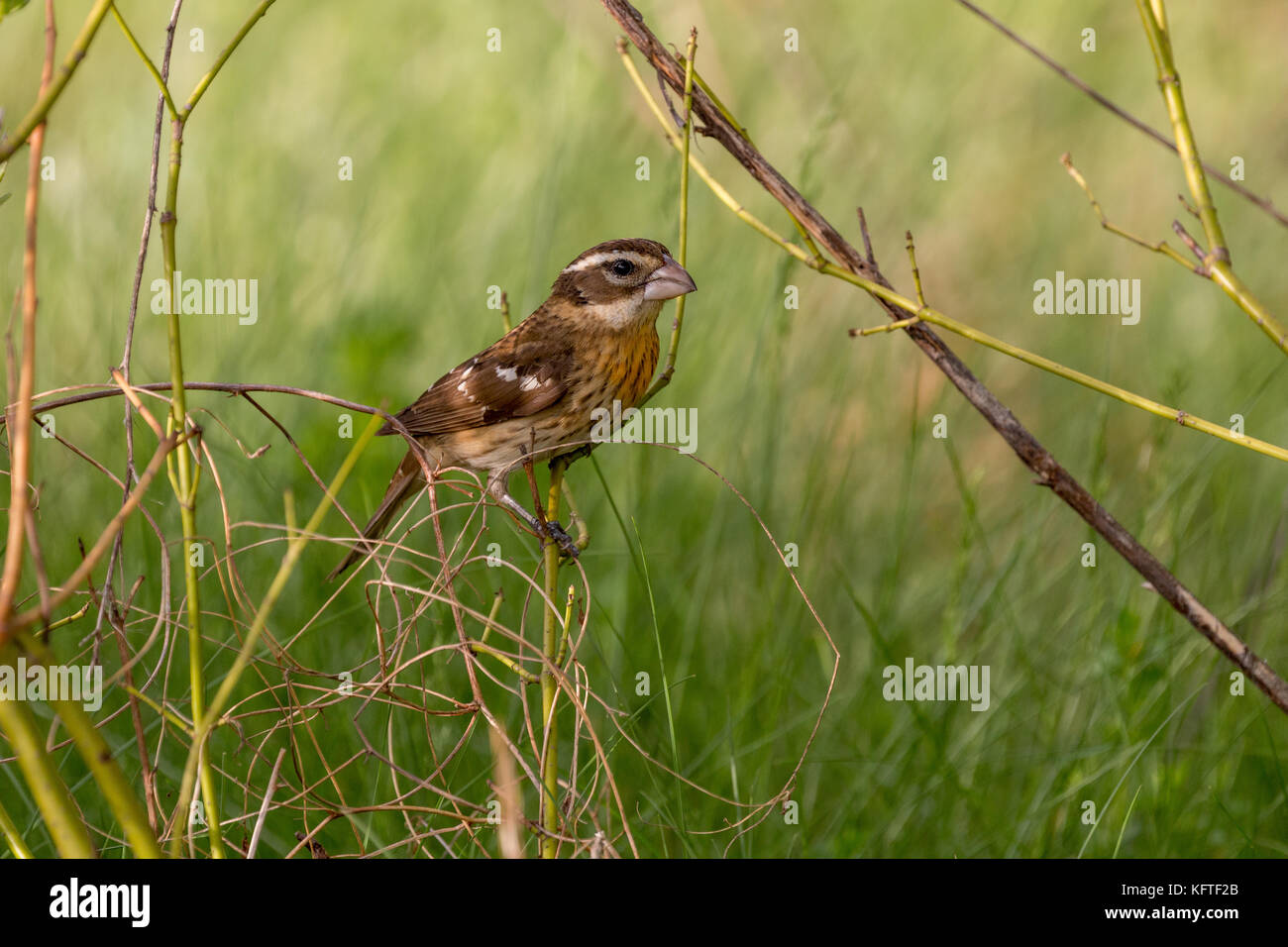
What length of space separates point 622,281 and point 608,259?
0.33 feet

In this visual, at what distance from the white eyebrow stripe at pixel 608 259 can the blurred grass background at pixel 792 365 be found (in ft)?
1.69

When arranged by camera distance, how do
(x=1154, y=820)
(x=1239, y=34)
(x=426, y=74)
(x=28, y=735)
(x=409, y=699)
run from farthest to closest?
1. (x=1239, y=34)
2. (x=426, y=74)
3. (x=409, y=699)
4. (x=1154, y=820)
5. (x=28, y=735)

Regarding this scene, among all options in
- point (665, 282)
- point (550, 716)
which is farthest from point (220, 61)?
point (665, 282)

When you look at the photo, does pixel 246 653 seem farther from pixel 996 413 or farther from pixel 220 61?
pixel 996 413

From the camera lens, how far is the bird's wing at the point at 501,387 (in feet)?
15.0

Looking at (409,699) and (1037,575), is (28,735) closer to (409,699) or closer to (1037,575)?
(409,699)

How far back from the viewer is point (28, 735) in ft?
5.33

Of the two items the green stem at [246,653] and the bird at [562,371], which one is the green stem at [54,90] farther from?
the bird at [562,371]

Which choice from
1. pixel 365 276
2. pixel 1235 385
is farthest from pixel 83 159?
pixel 1235 385

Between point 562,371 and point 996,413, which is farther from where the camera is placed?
point 562,371

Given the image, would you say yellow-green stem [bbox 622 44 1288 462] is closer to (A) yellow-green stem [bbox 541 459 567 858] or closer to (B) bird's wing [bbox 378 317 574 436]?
(A) yellow-green stem [bbox 541 459 567 858]

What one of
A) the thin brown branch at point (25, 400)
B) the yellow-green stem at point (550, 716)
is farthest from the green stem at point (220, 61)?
the yellow-green stem at point (550, 716)

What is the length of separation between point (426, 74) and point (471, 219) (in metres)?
1.71

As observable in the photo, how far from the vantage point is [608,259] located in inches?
175
